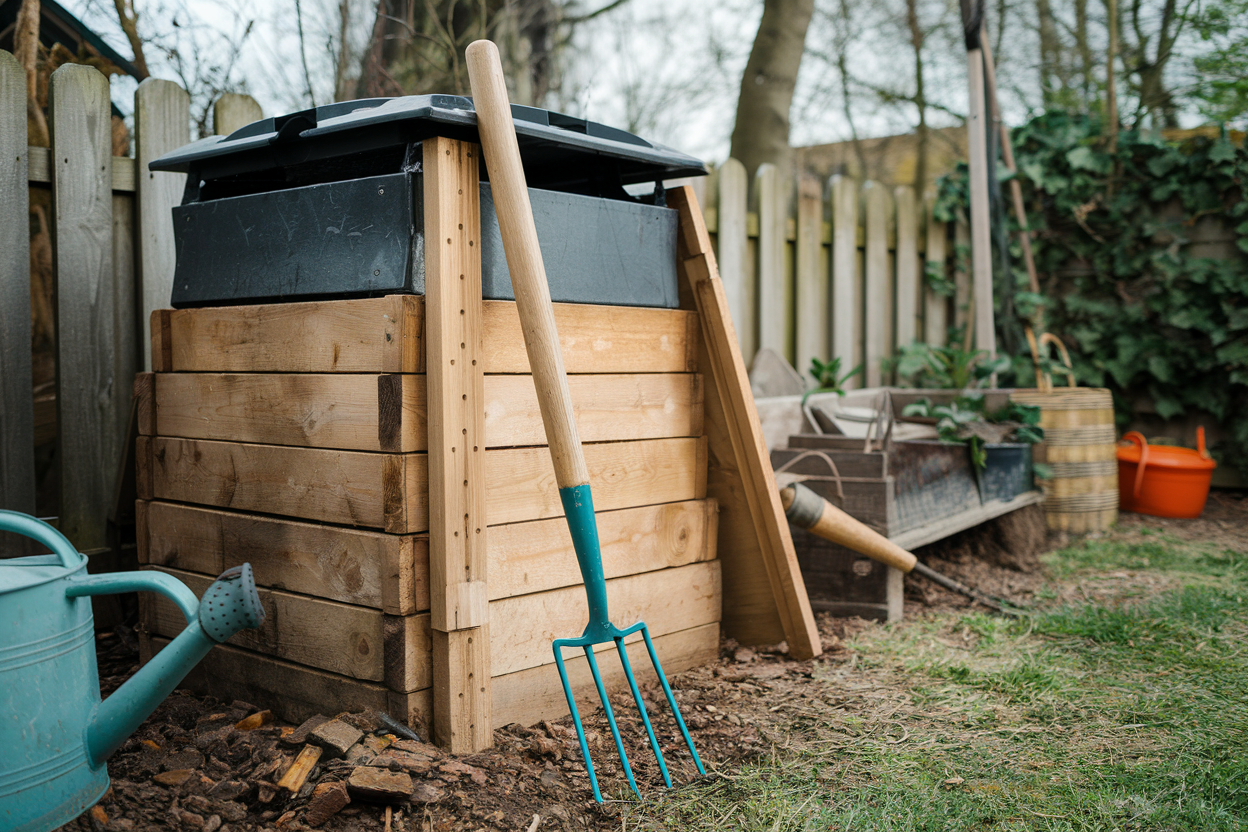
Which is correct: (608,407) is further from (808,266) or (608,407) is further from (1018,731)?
(808,266)

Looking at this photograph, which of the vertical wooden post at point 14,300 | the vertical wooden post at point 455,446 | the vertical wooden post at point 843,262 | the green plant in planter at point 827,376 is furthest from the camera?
the vertical wooden post at point 843,262

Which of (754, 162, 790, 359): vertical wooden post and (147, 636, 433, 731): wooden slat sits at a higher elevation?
(754, 162, 790, 359): vertical wooden post

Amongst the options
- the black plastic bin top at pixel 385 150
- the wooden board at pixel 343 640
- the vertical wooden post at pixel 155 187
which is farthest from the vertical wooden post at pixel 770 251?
the wooden board at pixel 343 640

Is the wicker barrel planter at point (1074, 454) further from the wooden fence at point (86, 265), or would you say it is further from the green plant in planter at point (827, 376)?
the wooden fence at point (86, 265)

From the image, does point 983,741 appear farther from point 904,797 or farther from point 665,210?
point 665,210

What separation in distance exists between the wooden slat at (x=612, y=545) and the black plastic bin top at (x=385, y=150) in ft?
2.61

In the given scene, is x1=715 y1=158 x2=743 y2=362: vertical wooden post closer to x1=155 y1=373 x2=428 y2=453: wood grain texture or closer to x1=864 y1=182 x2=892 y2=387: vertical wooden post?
x1=864 y1=182 x2=892 y2=387: vertical wooden post

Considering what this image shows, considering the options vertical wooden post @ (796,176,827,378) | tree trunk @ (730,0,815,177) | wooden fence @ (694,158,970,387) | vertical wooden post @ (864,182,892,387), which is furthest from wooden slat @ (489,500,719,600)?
tree trunk @ (730,0,815,177)

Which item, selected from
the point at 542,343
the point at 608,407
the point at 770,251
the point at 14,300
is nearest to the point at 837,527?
the point at 608,407

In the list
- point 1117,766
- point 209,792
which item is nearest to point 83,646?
point 209,792

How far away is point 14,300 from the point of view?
7.34 ft

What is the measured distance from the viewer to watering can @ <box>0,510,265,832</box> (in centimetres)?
130

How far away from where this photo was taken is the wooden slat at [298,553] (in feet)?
5.57

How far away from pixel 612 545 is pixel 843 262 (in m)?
2.86
